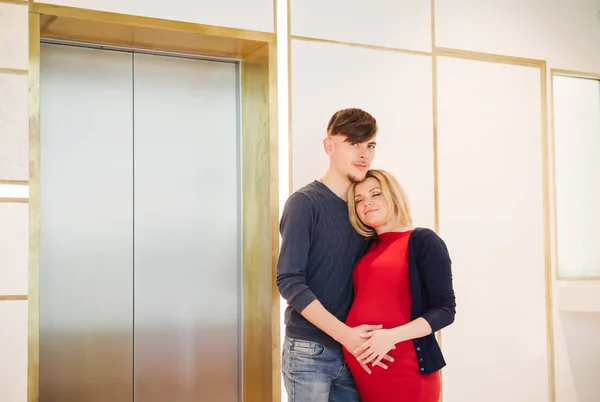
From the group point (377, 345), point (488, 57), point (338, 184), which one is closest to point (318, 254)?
point (338, 184)

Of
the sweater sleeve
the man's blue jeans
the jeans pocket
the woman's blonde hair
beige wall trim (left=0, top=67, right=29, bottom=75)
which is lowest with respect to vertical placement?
the man's blue jeans

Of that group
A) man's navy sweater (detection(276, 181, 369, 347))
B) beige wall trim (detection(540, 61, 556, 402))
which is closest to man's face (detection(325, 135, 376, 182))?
man's navy sweater (detection(276, 181, 369, 347))

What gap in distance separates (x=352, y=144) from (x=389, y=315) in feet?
2.41

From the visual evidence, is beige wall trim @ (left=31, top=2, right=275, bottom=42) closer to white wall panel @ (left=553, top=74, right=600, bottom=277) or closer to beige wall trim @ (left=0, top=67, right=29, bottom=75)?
beige wall trim @ (left=0, top=67, right=29, bottom=75)

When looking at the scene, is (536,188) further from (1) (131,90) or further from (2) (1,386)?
(2) (1,386)

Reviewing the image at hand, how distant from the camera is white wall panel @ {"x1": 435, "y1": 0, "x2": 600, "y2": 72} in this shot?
3.93 m

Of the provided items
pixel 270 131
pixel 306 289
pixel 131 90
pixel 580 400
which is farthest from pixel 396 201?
pixel 580 400

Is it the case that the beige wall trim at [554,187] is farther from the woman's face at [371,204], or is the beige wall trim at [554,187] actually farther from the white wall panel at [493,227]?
the woman's face at [371,204]

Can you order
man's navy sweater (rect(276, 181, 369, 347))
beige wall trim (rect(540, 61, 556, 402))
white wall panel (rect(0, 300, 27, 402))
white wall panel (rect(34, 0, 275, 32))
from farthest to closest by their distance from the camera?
beige wall trim (rect(540, 61, 556, 402)) < white wall panel (rect(34, 0, 275, 32)) < white wall panel (rect(0, 300, 27, 402)) < man's navy sweater (rect(276, 181, 369, 347))

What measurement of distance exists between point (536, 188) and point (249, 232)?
176 cm

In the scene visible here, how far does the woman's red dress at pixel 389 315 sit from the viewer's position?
2.55m

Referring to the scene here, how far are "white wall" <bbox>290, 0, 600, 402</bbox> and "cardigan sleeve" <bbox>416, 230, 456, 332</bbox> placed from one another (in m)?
0.99

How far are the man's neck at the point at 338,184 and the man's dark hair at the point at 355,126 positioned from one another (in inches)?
6.4

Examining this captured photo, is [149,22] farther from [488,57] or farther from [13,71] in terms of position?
[488,57]
